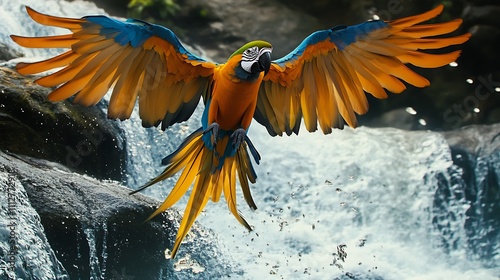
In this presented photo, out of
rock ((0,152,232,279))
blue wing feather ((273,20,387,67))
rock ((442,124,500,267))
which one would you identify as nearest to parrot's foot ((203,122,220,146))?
blue wing feather ((273,20,387,67))

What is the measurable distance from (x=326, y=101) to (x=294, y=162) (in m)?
2.46

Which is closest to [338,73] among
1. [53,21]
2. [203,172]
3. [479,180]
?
[203,172]

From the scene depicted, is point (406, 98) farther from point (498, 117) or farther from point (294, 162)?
point (294, 162)

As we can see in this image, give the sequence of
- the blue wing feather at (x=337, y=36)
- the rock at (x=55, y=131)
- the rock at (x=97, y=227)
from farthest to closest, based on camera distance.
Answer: the rock at (x=55, y=131), the rock at (x=97, y=227), the blue wing feather at (x=337, y=36)

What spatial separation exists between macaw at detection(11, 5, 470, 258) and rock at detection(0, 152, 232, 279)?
0.64 metres

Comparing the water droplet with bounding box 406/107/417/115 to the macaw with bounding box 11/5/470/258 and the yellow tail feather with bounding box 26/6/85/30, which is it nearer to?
the macaw with bounding box 11/5/470/258

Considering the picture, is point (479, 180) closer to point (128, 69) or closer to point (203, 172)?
point (203, 172)

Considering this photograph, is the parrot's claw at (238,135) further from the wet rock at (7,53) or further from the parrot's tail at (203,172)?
the wet rock at (7,53)

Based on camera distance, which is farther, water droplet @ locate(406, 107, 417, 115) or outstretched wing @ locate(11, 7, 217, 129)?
water droplet @ locate(406, 107, 417, 115)

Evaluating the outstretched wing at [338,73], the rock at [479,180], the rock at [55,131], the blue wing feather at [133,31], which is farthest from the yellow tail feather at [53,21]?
the rock at [479,180]

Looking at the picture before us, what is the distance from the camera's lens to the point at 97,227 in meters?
3.57

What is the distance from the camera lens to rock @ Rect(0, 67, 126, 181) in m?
3.92

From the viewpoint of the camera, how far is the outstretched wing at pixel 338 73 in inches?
122

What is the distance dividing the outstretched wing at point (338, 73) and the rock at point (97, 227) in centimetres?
88
